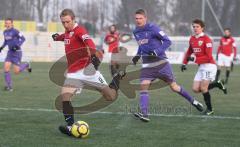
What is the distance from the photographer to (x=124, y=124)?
8.53m

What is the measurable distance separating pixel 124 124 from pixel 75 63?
56.9 inches

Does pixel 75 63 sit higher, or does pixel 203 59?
pixel 75 63

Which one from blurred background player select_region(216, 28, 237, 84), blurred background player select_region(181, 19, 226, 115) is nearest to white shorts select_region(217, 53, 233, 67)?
blurred background player select_region(216, 28, 237, 84)

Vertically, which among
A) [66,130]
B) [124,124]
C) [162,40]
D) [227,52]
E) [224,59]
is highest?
[162,40]

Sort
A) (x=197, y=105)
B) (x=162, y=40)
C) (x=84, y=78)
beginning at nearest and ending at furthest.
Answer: (x=84, y=78)
(x=162, y=40)
(x=197, y=105)

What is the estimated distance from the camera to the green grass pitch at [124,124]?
23.2 ft

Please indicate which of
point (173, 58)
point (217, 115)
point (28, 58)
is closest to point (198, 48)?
point (217, 115)

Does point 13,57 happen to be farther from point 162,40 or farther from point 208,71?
point 208,71

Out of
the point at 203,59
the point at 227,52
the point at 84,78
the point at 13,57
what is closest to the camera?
the point at 84,78

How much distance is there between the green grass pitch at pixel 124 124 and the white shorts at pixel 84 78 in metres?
0.75

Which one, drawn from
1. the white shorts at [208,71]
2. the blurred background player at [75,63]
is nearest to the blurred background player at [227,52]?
the white shorts at [208,71]

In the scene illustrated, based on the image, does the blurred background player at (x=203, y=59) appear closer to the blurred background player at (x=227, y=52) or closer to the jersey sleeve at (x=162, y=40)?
the jersey sleeve at (x=162, y=40)

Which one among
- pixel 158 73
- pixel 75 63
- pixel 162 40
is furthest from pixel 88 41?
pixel 158 73

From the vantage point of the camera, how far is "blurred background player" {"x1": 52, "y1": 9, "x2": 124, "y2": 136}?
761 centimetres
